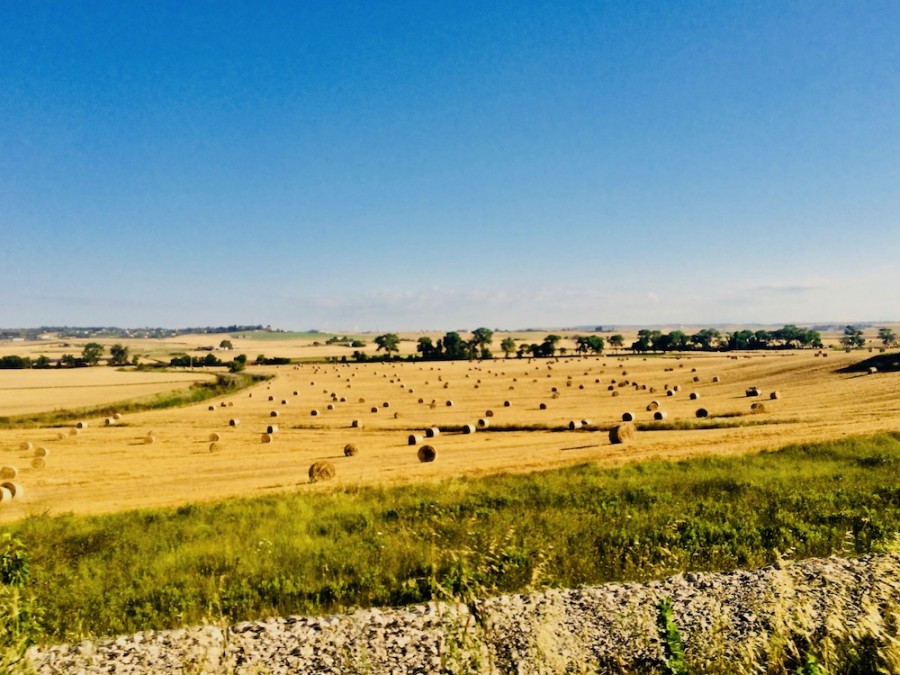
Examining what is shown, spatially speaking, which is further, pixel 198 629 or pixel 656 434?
pixel 656 434

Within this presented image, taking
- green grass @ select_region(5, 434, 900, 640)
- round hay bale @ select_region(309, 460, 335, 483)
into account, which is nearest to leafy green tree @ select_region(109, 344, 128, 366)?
round hay bale @ select_region(309, 460, 335, 483)

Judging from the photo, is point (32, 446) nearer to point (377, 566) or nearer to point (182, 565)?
point (182, 565)

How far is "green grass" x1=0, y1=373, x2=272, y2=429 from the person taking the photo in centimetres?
6077

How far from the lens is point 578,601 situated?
12.6 m

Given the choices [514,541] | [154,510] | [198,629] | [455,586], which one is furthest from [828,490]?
[154,510]

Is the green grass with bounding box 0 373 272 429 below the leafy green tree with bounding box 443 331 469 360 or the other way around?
below

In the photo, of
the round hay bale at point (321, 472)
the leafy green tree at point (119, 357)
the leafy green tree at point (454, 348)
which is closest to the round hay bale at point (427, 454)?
the round hay bale at point (321, 472)

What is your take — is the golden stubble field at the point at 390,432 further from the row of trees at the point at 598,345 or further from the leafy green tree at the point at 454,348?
the row of trees at the point at 598,345

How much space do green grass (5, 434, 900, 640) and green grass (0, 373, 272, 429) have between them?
155 ft

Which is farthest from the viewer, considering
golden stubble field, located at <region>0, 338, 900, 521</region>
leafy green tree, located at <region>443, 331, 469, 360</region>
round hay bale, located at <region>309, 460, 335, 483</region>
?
leafy green tree, located at <region>443, 331, 469, 360</region>

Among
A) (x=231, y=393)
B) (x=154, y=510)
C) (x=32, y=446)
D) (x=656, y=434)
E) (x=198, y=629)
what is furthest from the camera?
(x=231, y=393)

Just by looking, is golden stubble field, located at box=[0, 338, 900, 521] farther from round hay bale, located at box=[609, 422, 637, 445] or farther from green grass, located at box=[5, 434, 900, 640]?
green grass, located at box=[5, 434, 900, 640]

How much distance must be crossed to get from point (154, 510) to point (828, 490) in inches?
1055

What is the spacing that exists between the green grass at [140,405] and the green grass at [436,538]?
47253mm
